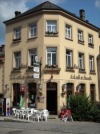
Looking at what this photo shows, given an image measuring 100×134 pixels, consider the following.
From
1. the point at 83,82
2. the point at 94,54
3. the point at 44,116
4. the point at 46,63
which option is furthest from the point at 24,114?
the point at 94,54

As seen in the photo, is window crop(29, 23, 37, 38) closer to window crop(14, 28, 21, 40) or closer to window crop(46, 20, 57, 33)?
window crop(46, 20, 57, 33)

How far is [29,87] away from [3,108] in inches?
140

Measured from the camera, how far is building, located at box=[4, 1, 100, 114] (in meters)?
26.6

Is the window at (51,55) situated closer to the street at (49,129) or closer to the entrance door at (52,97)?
the entrance door at (52,97)

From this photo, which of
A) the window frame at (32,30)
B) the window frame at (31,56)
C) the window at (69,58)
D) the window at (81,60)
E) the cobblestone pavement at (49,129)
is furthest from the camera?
the window at (81,60)

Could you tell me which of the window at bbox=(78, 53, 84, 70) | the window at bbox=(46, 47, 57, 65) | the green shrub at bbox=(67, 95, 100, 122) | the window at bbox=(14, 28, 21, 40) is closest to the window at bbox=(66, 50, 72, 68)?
the window at bbox=(46, 47, 57, 65)

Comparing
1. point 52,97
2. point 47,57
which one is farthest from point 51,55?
point 52,97

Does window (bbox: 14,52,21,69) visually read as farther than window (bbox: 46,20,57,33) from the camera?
Yes

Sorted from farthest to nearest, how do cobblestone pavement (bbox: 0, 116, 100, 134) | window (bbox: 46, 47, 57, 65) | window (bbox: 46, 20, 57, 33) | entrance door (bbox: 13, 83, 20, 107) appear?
entrance door (bbox: 13, 83, 20, 107), window (bbox: 46, 20, 57, 33), window (bbox: 46, 47, 57, 65), cobblestone pavement (bbox: 0, 116, 100, 134)

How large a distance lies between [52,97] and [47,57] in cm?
381

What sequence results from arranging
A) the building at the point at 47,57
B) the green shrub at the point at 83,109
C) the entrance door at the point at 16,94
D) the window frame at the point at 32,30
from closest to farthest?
the green shrub at the point at 83,109
the building at the point at 47,57
the window frame at the point at 32,30
the entrance door at the point at 16,94

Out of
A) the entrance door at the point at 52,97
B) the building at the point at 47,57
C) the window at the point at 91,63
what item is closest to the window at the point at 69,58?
the building at the point at 47,57

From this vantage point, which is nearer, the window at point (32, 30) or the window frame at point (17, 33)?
the window at point (32, 30)

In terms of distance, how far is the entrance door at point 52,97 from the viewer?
1050 inches
